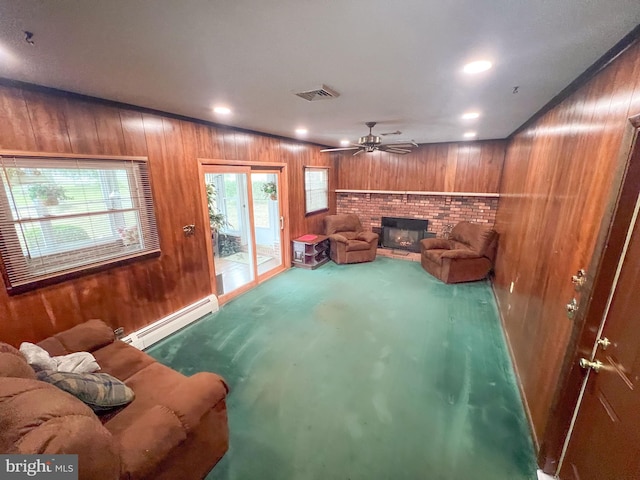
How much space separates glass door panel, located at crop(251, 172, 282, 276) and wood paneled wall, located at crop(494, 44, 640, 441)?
11.8 feet

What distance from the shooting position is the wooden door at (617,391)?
106cm

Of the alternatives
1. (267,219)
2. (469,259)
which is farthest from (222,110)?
(469,259)

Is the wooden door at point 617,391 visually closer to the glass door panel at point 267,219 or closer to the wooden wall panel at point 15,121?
the wooden wall panel at point 15,121

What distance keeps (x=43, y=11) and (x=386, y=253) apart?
5713 mm

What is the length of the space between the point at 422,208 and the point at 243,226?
379cm

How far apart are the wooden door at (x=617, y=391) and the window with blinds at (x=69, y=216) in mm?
3483

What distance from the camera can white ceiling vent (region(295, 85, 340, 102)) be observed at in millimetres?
1997

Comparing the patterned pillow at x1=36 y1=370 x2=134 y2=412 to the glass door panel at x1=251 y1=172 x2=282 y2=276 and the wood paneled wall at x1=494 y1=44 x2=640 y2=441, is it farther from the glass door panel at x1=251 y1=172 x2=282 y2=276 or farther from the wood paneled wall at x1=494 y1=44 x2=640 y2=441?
the glass door panel at x1=251 y1=172 x2=282 y2=276

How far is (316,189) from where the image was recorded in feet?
19.1

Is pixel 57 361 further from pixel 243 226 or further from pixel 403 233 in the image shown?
pixel 403 233

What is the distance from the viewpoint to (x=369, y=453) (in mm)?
1708

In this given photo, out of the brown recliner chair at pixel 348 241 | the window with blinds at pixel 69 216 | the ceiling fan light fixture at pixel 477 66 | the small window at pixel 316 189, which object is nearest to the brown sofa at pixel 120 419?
the window with blinds at pixel 69 216

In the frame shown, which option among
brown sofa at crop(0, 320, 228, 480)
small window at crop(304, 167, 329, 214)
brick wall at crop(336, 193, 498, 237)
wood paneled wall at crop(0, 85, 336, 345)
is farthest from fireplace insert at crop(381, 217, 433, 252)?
brown sofa at crop(0, 320, 228, 480)

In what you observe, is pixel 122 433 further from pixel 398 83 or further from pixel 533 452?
pixel 398 83
